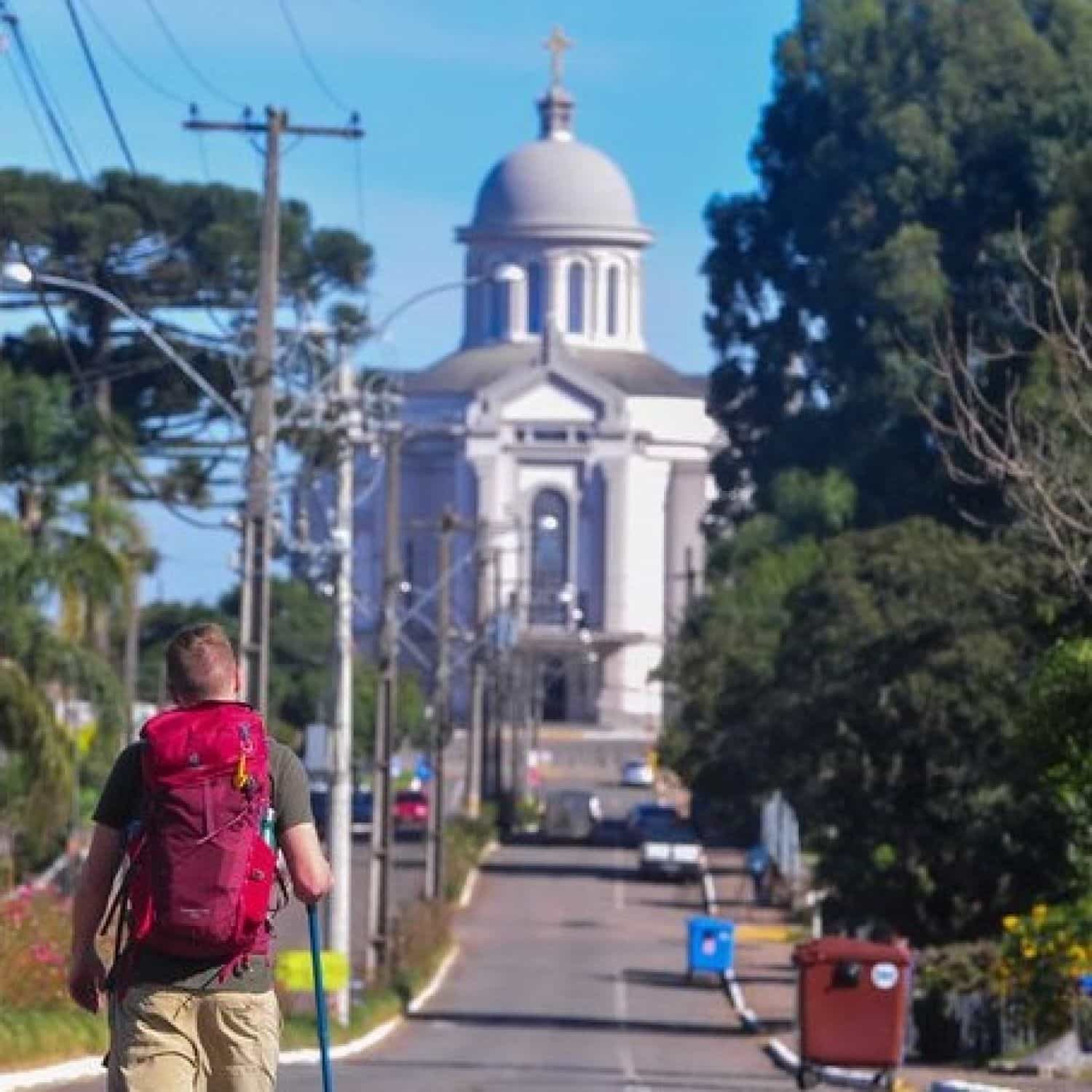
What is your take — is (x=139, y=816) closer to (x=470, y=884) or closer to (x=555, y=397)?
(x=470, y=884)

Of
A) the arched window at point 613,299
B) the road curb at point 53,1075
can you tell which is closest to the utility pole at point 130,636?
the road curb at point 53,1075

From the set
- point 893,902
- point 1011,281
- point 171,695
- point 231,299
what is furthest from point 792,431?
point 171,695

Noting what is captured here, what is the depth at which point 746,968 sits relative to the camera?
47.4 meters

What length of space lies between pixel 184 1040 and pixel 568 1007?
3068 centimetres

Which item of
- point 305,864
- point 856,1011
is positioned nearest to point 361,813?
point 856,1011

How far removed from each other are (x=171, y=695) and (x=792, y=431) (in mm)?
65698

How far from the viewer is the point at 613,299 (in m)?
156

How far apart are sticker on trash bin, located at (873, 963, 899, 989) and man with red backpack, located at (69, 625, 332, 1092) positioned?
15.6 m

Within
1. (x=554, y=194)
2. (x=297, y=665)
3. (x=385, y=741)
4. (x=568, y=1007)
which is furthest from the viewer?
(x=554, y=194)

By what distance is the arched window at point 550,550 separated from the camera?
138125 mm

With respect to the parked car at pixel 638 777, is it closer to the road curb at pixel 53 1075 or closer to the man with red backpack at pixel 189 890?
the road curb at pixel 53 1075

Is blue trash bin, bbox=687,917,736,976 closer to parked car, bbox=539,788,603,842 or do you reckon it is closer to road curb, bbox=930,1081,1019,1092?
road curb, bbox=930,1081,1019,1092

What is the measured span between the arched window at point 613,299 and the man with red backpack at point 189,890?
147 meters

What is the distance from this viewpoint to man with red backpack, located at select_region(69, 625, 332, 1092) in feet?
26.3
